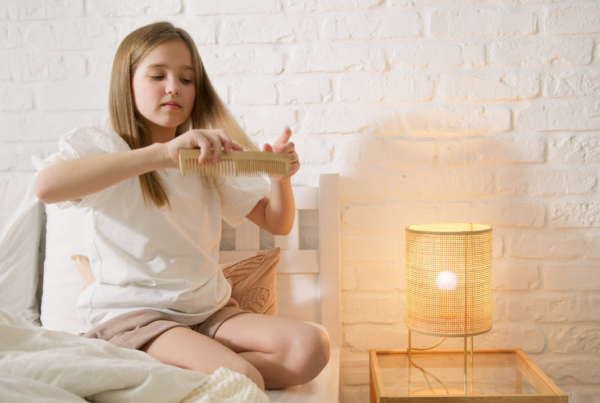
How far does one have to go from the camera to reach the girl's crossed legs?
991mm

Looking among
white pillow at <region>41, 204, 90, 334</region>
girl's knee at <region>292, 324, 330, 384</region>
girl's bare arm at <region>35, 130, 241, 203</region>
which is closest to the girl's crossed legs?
girl's knee at <region>292, 324, 330, 384</region>

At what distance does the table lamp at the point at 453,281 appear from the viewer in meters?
1.26

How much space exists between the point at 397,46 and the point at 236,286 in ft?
2.53

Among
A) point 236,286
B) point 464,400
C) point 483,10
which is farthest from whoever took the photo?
point 483,10

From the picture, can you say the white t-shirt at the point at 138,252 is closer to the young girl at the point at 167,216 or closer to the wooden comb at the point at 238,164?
the young girl at the point at 167,216

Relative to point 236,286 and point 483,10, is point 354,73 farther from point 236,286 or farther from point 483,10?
point 236,286

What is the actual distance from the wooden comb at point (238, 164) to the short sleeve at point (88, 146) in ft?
0.86

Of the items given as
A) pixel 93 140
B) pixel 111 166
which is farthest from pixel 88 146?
pixel 111 166

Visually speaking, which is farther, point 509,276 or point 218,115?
point 509,276

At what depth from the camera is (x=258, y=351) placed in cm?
109

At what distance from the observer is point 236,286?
1331mm

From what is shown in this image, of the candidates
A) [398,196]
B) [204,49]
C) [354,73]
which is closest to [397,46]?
[354,73]

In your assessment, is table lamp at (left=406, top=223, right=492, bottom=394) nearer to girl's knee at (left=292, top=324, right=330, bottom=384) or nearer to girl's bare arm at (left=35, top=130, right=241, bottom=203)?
girl's knee at (left=292, top=324, right=330, bottom=384)

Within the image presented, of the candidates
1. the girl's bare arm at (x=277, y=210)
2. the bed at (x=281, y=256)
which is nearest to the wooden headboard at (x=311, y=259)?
the bed at (x=281, y=256)
